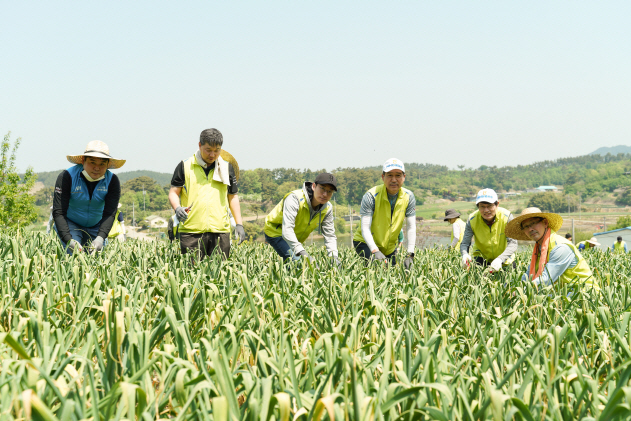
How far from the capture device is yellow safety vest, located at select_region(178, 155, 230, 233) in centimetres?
387

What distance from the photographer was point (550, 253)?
10.9 ft

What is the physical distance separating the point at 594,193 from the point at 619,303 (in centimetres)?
15581

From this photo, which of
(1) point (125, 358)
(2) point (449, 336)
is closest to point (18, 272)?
(1) point (125, 358)

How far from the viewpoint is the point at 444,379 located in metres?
1.46

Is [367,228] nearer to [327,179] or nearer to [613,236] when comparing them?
[327,179]

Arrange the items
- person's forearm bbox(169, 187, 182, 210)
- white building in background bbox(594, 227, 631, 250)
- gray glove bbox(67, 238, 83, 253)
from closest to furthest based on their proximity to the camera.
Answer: gray glove bbox(67, 238, 83, 253) < person's forearm bbox(169, 187, 182, 210) < white building in background bbox(594, 227, 631, 250)

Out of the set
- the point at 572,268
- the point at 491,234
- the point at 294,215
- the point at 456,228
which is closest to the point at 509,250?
the point at 491,234

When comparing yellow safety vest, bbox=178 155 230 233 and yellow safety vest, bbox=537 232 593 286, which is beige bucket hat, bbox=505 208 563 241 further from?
yellow safety vest, bbox=178 155 230 233

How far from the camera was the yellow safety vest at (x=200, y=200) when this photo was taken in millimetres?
3866

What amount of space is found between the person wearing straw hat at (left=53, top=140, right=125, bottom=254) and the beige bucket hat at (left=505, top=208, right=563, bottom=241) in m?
3.13

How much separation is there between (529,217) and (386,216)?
1.29m

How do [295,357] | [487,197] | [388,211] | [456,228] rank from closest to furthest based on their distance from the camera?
1. [295,357]
2. [487,197]
3. [388,211]
4. [456,228]

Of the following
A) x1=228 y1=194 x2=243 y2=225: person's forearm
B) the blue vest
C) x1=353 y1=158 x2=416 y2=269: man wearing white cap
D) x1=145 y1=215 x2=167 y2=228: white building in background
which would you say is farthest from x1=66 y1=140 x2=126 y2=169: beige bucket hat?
x1=145 y1=215 x2=167 y2=228: white building in background

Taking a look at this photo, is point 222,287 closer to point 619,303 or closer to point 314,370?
point 314,370
